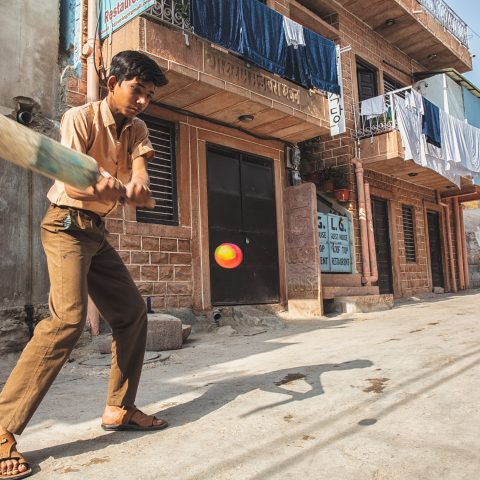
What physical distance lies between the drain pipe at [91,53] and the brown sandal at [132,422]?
5.26 meters

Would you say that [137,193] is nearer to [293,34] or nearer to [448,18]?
[293,34]

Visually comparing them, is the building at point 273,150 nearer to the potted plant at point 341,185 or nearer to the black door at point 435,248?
the potted plant at point 341,185

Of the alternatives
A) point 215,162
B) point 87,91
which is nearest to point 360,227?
point 215,162

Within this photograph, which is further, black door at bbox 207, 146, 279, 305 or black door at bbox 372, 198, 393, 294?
black door at bbox 372, 198, 393, 294

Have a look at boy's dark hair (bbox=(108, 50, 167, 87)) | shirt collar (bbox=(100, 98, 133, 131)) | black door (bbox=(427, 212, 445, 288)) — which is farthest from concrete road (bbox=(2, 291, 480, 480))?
black door (bbox=(427, 212, 445, 288))

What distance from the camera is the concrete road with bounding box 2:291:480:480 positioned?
198 centimetres

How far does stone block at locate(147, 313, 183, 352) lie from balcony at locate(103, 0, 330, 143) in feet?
12.2

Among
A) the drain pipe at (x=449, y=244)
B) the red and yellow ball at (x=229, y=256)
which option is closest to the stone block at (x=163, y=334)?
the red and yellow ball at (x=229, y=256)

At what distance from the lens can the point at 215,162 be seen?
9039mm

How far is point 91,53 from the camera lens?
6832 millimetres

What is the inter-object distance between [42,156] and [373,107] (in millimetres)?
12149

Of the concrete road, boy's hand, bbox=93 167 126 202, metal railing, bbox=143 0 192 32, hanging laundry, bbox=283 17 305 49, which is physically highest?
hanging laundry, bbox=283 17 305 49

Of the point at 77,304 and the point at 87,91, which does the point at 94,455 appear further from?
the point at 87,91

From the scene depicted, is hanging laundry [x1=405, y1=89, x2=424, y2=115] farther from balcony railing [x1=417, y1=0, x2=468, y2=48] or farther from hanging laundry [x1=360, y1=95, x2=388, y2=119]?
balcony railing [x1=417, y1=0, x2=468, y2=48]
